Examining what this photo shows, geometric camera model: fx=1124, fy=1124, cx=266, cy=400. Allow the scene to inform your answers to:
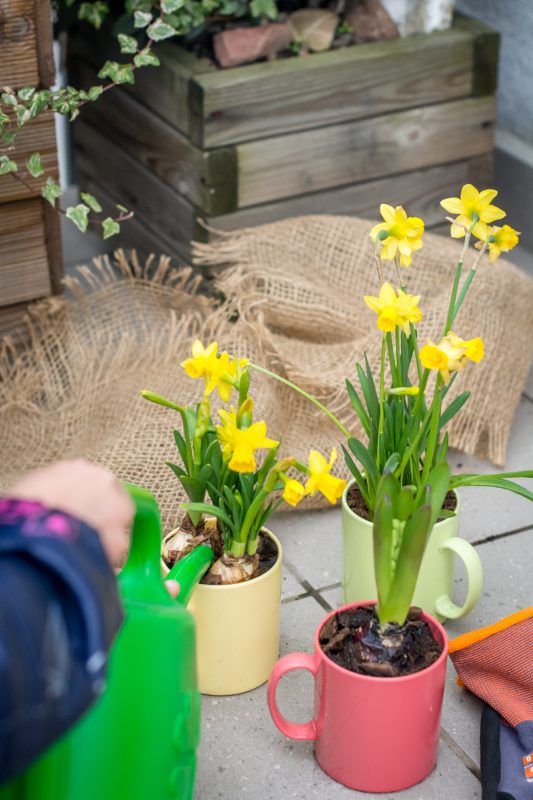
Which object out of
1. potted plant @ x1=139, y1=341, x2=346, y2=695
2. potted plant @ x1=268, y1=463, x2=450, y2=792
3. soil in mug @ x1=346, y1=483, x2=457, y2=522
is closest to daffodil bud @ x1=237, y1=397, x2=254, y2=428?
potted plant @ x1=139, y1=341, x2=346, y2=695

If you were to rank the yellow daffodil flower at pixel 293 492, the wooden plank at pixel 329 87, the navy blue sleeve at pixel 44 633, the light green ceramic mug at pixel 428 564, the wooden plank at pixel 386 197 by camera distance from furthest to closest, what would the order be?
the wooden plank at pixel 386 197, the wooden plank at pixel 329 87, the light green ceramic mug at pixel 428 564, the yellow daffodil flower at pixel 293 492, the navy blue sleeve at pixel 44 633

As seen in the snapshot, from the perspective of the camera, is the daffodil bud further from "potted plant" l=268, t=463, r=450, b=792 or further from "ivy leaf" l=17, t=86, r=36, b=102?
"ivy leaf" l=17, t=86, r=36, b=102

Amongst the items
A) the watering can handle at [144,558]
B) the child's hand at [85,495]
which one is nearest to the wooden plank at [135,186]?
the watering can handle at [144,558]

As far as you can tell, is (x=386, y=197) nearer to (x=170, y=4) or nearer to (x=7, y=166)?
(x=170, y=4)

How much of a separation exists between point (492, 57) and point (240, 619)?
133cm

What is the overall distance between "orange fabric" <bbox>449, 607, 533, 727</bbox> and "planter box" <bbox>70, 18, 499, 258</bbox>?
98 cm

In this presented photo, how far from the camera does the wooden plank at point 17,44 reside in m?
1.60

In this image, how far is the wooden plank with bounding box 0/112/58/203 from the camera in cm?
168

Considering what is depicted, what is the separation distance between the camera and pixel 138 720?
821 millimetres

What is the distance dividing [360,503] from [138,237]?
1069 mm

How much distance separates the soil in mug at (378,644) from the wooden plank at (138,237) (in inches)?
42.2

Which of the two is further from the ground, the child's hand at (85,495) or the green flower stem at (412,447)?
the child's hand at (85,495)

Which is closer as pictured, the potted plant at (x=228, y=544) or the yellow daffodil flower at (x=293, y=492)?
the yellow daffodil flower at (x=293, y=492)

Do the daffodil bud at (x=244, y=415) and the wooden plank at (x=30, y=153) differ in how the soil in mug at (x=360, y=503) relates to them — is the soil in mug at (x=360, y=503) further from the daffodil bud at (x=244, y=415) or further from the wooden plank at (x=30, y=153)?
the wooden plank at (x=30, y=153)
